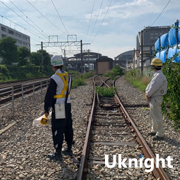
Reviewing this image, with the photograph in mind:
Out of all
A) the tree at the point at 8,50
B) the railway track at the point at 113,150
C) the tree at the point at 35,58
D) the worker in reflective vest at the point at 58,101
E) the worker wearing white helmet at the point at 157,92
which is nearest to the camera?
the railway track at the point at 113,150

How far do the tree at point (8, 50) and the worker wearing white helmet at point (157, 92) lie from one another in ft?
116

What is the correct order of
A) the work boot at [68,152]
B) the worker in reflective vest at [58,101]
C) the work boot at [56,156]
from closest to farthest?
the worker in reflective vest at [58,101] → the work boot at [56,156] → the work boot at [68,152]

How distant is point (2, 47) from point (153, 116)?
35.9 m

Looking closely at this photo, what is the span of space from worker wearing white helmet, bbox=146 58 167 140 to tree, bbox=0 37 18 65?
35474 millimetres

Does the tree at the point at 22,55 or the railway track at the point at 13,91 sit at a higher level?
the tree at the point at 22,55

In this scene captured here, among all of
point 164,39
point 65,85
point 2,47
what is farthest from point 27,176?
point 2,47

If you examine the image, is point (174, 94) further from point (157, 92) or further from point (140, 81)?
point (140, 81)

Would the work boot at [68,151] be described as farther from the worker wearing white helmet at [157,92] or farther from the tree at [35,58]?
the tree at [35,58]

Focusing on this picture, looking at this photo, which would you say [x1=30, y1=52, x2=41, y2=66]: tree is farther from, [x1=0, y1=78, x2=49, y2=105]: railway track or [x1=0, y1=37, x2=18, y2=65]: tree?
[x1=0, y1=78, x2=49, y2=105]: railway track

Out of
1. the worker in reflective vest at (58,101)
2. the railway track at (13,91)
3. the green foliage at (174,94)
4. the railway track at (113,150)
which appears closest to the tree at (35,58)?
the railway track at (13,91)

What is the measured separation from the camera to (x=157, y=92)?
16.7 ft

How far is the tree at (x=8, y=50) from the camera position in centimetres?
3678

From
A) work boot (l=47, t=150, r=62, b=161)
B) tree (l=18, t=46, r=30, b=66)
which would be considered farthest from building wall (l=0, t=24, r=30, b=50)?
work boot (l=47, t=150, r=62, b=161)

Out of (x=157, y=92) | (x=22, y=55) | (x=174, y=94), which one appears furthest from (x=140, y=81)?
(x=22, y=55)
